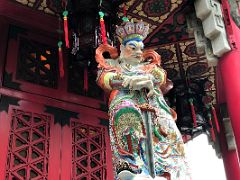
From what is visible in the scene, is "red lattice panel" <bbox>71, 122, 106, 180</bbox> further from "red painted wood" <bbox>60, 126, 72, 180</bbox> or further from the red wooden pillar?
the red wooden pillar

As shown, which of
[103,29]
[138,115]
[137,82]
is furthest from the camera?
[103,29]

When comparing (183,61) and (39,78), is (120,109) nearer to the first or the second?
(39,78)

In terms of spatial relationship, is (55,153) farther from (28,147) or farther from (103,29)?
(103,29)

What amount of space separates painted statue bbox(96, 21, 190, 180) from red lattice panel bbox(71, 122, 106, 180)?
5.24ft

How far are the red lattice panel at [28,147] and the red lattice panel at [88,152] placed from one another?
1.42 feet

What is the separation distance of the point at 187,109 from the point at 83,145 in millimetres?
2647

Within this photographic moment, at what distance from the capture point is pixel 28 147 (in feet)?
16.6

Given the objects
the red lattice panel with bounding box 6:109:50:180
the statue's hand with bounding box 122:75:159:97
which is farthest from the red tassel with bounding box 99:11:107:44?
the red lattice panel with bounding box 6:109:50:180

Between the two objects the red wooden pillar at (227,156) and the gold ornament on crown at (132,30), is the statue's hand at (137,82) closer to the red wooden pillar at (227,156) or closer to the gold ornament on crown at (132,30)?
Answer: the gold ornament on crown at (132,30)

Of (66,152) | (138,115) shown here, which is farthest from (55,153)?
(138,115)

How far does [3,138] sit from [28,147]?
34 centimetres

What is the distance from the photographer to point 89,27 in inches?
207

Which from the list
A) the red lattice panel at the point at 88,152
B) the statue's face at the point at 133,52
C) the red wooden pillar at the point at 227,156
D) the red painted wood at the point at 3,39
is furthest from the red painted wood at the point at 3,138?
the red wooden pillar at the point at 227,156

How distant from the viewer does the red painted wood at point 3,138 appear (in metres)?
4.73
